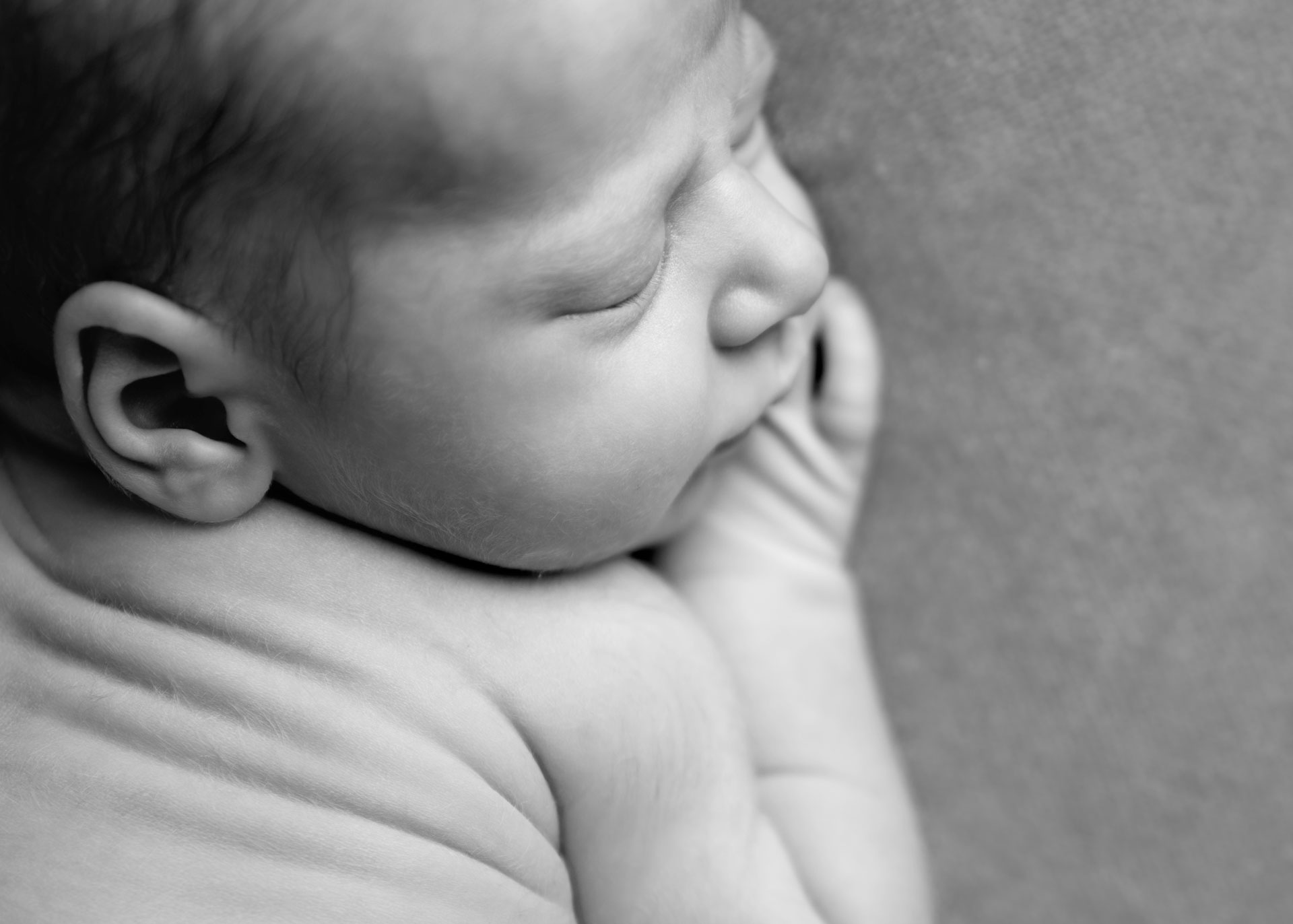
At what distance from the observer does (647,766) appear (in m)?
0.90

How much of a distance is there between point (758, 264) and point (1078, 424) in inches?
15.5

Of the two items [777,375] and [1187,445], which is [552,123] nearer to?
[777,375]

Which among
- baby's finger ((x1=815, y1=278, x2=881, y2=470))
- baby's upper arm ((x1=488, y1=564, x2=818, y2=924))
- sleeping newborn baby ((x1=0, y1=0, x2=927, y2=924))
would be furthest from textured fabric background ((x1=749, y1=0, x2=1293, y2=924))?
baby's upper arm ((x1=488, y1=564, x2=818, y2=924))

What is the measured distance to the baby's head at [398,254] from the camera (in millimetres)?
689

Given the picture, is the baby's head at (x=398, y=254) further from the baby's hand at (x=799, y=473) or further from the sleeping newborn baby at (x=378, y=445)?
the baby's hand at (x=799, y=473)

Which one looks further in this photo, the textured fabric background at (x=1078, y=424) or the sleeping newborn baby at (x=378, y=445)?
the textured fabric background at (x=1078, y=424)

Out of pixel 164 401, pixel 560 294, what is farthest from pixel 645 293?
pixel 164 401

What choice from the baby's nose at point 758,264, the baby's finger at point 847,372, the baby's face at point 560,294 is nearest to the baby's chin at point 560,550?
the baby's face at point 560,294

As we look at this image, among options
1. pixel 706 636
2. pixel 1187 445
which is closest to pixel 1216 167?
pixel 1187 445

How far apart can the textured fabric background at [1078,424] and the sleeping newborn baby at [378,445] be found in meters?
0.15

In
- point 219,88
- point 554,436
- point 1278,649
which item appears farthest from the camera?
point 1278,649

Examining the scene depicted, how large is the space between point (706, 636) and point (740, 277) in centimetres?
28

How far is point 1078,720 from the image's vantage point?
3.84ft

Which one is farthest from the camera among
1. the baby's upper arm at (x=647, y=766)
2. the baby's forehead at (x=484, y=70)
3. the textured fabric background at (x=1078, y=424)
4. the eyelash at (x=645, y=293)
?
the textured fabric background at (x=1078, y=424)
